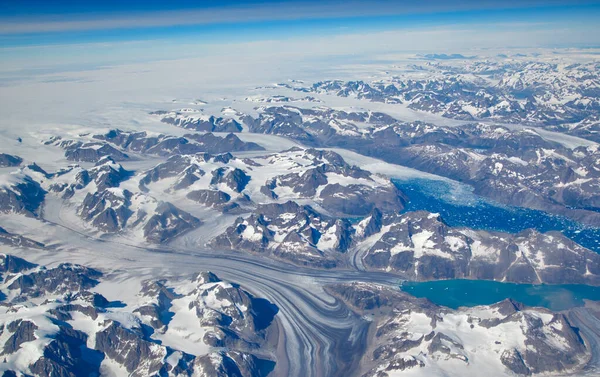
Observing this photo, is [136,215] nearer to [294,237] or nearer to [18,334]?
[294,237]

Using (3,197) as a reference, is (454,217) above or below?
below

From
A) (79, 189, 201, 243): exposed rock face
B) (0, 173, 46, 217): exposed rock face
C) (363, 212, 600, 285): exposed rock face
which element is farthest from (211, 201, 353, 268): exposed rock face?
(0, 173, 46, 217): exposed rock face

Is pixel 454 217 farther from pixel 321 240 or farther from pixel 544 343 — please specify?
pixel 544 343

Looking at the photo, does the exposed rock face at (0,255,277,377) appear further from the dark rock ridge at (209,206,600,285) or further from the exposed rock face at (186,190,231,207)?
the exposed rock face at (186,190,231,207)

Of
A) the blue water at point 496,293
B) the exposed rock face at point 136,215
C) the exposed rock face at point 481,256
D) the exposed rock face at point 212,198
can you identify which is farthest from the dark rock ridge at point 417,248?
the exposed rock face at point 212,198

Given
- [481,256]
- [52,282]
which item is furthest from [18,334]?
[481,256]

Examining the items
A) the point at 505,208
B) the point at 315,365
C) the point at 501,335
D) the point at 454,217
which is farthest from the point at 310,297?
Result: the point at 505,208

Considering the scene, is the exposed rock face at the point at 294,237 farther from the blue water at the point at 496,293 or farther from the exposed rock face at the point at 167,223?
the blue water at the point at 496,293
